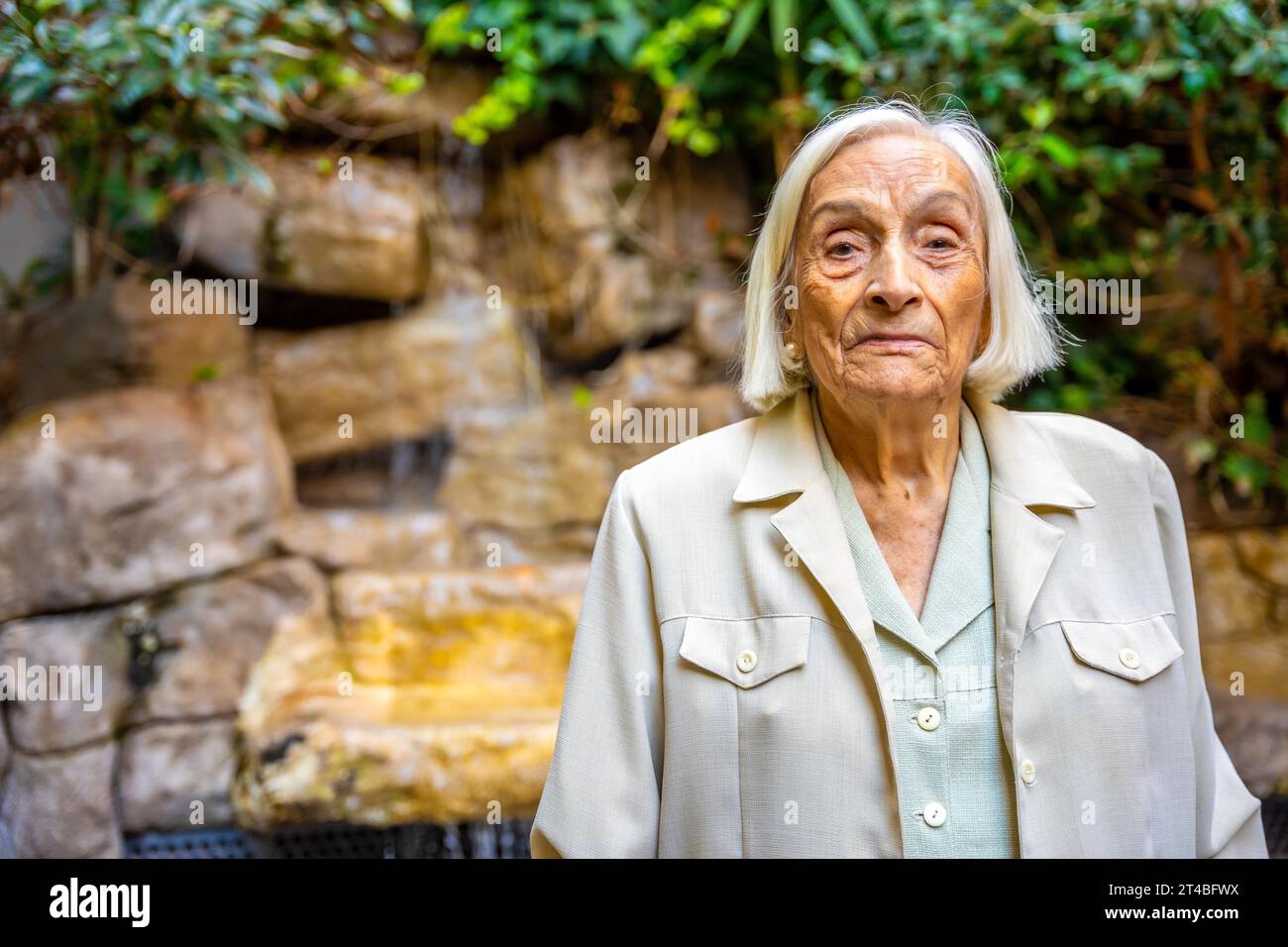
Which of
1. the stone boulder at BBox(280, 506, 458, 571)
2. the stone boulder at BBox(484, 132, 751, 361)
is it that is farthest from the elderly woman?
the stone boulder at BBox(484, 132, 751, 361)

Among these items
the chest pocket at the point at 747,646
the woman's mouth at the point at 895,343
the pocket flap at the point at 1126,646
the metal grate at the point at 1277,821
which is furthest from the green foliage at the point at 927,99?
the chest pocket at the point at 747,646

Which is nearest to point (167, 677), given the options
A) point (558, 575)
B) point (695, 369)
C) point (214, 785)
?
point (214, 785)

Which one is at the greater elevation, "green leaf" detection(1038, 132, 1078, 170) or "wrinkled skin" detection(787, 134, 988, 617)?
"green leaf" detection(1038, 132, 1078, 170)

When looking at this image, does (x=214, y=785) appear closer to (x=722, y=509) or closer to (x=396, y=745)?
(x=396, y=745)

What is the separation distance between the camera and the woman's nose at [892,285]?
120 cm

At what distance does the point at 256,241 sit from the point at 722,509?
353 centimetres

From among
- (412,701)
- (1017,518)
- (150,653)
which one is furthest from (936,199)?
(150,653)

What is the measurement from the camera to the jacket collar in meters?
1.27

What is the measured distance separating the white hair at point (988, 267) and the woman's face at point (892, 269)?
24 millimetres

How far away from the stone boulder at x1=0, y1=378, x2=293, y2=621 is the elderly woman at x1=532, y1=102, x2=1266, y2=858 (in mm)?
2486

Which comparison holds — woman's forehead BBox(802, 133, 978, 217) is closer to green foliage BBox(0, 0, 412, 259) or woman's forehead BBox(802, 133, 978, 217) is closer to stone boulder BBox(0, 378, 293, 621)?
green foliage BBox(0, 0, 412, 259)

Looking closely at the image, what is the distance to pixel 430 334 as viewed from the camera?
4.61 metres

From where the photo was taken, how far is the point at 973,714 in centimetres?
Result: 118

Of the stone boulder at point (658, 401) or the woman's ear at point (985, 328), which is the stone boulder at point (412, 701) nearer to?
the stone boulder at point (658, 401)
